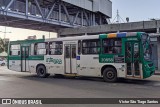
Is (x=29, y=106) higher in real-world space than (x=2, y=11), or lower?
lower

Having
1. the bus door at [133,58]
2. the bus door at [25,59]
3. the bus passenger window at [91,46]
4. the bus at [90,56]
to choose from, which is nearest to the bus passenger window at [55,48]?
the bus at [90,56]

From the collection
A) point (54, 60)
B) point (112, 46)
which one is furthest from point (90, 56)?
point (54, 60)

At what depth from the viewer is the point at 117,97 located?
868 centimetres

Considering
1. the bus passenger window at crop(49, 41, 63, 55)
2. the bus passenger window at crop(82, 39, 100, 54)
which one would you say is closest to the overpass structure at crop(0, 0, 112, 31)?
the bus passenger window at crop(49, 41, 63, 55)

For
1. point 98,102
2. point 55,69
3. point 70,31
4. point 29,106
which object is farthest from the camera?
point 70,31

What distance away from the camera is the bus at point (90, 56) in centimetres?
1270

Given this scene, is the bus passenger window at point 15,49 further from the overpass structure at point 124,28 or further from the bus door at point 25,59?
the overpass structure at point 124,28

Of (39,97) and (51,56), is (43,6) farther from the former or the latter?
(39,97)

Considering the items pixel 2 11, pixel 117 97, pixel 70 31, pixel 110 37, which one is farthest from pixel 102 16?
pixel 117 97

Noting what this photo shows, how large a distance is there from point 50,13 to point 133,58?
48.4ft

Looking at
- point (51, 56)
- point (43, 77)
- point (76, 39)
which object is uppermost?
point (76, 39)

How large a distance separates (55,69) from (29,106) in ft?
29.4

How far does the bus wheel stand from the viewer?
44.0 ft

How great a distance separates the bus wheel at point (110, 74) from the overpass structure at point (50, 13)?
10467 millimetres
